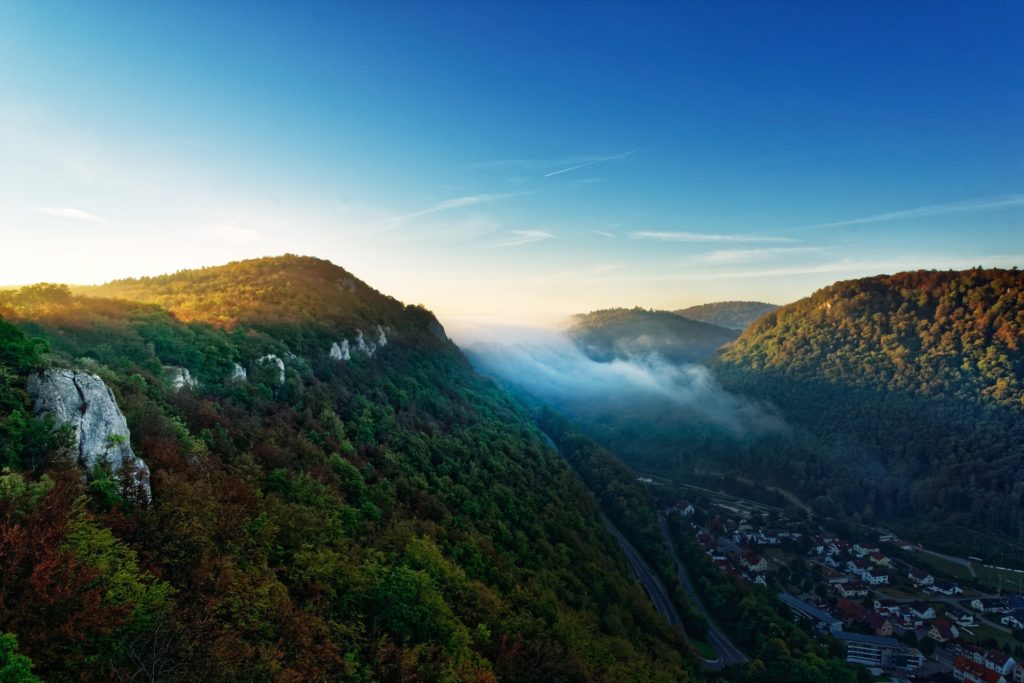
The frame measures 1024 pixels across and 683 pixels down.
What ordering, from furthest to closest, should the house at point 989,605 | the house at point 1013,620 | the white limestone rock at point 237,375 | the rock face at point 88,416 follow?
the house at point 989,605
the house at point 1013,620
the white limestone rock at point 237,375
the rock face at point 88,416

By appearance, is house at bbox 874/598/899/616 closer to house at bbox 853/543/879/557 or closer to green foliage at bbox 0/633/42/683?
house at bbox 853/543/879/557

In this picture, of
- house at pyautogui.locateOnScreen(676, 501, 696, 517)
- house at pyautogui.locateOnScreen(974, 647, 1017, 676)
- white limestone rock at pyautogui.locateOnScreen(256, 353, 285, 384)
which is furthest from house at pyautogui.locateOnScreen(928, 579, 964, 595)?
white limestone rock at pyautogui.locateOnScreen(256, 353, 285, 384)

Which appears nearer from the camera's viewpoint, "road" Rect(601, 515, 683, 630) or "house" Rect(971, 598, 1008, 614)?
"road" Rect(601, 515, 683, 630)

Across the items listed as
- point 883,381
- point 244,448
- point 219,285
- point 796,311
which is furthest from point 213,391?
point 796,311

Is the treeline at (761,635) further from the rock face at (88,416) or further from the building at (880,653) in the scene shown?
the rock face at (88,416)

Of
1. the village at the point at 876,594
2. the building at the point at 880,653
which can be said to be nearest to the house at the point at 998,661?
the village at the point at 876,594

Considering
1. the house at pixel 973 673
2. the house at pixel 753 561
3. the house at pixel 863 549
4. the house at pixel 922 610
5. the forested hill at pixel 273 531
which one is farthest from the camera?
the house at pixel 863 549
